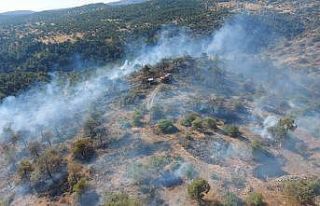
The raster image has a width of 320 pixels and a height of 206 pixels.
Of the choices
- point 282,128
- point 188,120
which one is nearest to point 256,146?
point 282,128

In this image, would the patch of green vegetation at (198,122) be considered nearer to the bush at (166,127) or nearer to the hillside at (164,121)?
the hillside at (164,121)

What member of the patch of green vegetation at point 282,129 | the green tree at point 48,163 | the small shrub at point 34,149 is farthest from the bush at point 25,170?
the patch of green vegetation at point 282,129

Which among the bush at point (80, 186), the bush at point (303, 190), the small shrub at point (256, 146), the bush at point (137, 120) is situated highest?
the bush at point (137, 120)

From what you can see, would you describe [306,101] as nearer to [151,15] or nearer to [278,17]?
[278,17]

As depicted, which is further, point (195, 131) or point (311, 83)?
point (311, 83)

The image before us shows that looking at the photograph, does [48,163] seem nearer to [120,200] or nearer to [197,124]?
[120,200]

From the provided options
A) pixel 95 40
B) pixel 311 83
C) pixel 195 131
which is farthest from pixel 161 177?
pixel 95 40

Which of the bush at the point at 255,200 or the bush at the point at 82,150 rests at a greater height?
the bush at the point at 82,150
